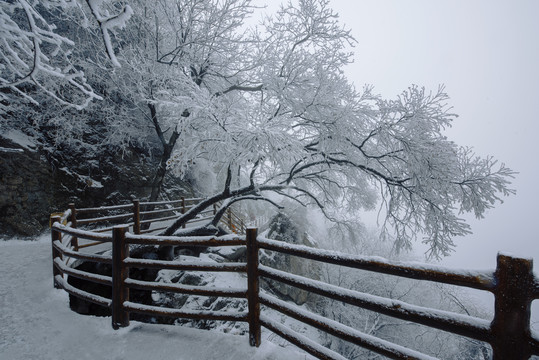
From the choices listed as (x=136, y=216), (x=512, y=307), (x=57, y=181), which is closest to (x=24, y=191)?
(x=57, y=181)

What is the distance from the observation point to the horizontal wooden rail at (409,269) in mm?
1666

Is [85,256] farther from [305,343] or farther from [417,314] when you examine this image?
[417,314]

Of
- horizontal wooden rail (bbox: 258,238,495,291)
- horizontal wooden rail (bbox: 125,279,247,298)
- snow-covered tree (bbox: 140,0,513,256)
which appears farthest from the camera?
snow-covered tree (bbox: 140,0,513,256)

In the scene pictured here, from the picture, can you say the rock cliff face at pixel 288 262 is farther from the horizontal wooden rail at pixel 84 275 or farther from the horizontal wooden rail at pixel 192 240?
the horizontal wooden rail at pixel 192 240

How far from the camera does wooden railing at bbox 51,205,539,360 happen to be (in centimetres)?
154

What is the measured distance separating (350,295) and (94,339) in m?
3.08

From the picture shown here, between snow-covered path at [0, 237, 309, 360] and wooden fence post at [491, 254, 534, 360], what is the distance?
69.4 inches

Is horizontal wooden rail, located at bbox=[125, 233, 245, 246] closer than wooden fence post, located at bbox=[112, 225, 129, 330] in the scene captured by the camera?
Yes

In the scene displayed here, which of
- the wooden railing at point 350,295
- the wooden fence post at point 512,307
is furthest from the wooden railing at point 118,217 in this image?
the wooden fence post at point 512,307

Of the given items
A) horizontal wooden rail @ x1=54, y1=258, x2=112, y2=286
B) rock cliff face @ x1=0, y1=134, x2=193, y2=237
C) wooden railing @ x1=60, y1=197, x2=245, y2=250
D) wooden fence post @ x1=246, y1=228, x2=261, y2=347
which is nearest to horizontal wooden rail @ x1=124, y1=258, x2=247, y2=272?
wooden fence post @ x1=246, y1=228, x2=261, y2=347

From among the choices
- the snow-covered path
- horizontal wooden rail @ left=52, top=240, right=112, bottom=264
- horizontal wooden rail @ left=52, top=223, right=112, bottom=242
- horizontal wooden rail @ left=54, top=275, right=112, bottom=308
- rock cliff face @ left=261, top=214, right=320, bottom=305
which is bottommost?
rock cliff face @ left=261, top=214, right=320, bottom=305

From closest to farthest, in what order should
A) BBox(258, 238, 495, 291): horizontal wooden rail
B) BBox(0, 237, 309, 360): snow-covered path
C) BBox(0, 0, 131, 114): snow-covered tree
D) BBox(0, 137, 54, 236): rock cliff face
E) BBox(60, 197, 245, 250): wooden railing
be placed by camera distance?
BBox(258, 238, 495, 291): horizontal wooden rail
BBox(0, 0, 131, 114): snow-covered tree
BBox(0, 237, 309, 360): snow-covered path
BBox(60, 197, 245, 250): wooden railing
BBox(0, 137, 54, 236): rock cliff face

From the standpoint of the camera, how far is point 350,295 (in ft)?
7.47

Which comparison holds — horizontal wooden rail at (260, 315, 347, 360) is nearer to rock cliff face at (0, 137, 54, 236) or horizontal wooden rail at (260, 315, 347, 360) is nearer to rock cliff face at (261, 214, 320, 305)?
rock cliff face at (261, 214, 320, 305)
